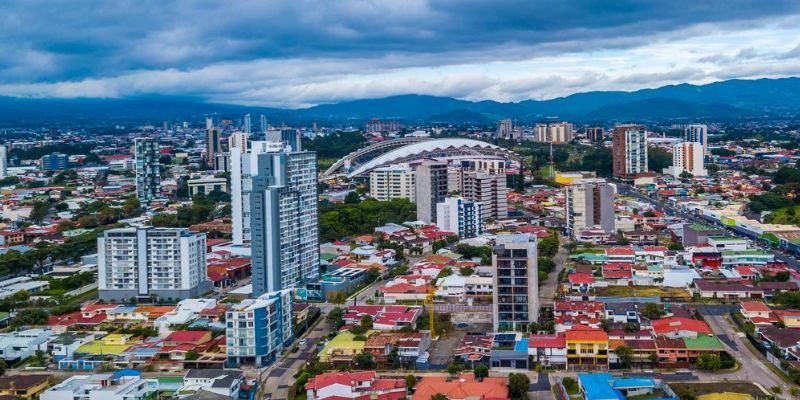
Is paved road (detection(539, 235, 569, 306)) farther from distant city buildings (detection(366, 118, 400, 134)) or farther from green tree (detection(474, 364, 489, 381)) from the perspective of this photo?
distant city buildings (detection(366, 118, 400, 134))

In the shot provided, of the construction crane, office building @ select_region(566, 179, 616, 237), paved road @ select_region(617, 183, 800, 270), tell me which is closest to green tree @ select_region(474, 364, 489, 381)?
the construction crane

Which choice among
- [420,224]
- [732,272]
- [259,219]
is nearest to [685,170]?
[420,224]

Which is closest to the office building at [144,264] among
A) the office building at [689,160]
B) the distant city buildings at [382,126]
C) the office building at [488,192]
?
the office building at [488,192]

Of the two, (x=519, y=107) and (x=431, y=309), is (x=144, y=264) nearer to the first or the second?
(x=431, y=309)

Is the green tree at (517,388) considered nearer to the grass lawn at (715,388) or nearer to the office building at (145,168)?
the grass lawn at (715,388)

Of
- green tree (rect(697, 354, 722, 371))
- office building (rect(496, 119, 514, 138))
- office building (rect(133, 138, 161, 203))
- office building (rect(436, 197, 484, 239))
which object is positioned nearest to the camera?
green tree (rect(697, 354, 722, 371))

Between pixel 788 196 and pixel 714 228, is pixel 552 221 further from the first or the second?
pixel 788 196

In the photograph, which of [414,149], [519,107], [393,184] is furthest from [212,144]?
[519,107]
